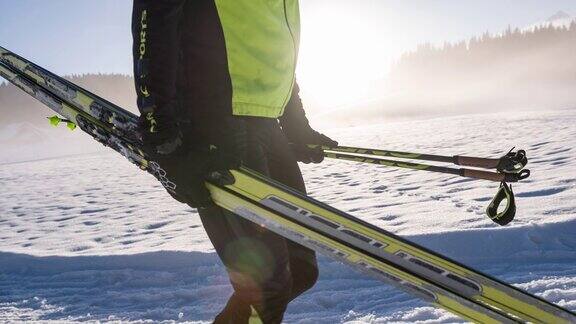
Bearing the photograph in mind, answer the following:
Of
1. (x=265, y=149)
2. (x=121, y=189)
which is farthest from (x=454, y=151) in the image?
(x=265, y=149)

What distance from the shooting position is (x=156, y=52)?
1.24m

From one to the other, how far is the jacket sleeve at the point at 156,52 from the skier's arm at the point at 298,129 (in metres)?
1.02

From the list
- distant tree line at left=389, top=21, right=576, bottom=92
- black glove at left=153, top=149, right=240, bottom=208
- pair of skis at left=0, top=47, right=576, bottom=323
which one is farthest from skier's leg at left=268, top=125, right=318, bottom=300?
distant tree line at left=389, top=21, right=576, bottom=92

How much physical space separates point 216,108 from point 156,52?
0.81 ft

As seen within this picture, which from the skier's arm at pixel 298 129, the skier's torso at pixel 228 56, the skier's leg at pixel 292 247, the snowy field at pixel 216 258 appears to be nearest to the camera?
the skier's torso at pixel 228 56

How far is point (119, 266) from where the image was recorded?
140 inches

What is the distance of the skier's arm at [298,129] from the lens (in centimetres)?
226

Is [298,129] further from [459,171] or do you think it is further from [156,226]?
[156,226]

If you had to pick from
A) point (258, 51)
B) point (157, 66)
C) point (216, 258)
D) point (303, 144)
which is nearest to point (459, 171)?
point (303, 144)

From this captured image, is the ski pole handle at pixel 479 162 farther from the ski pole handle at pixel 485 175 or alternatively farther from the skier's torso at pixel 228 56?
the skier's torso at pixel 228 56

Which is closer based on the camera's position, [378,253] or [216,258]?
[378,253]

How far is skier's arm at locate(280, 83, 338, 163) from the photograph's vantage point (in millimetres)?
2264

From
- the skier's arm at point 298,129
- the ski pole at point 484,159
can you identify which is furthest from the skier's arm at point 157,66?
the ski pole at point 484,159

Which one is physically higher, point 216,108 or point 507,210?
point 216,108
